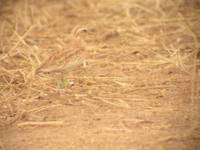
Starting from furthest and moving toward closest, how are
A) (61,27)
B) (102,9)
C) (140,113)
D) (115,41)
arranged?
(102,9) < (61,27) < (115,41) < (140,113)

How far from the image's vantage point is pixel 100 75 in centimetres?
222

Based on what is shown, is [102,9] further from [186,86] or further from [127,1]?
[186,86]

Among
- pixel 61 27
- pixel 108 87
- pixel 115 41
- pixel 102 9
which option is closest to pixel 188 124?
pixel 108 87

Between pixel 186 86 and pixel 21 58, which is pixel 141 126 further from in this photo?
pixel 21 58

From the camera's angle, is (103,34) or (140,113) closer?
(140,113)

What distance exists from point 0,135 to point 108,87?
0.54m

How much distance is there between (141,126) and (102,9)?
1480mm

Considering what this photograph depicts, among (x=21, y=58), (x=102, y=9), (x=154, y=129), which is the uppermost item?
(x=102, y=9)

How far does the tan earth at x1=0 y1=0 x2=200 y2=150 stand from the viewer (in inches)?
68.2

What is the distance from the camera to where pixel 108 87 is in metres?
2.10

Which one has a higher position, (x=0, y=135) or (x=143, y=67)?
(x=143, y=67)

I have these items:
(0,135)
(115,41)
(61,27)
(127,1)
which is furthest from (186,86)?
(127,1)

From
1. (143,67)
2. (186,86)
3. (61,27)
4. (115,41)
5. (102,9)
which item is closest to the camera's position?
(186,86)

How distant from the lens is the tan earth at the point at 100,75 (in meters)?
1.73
